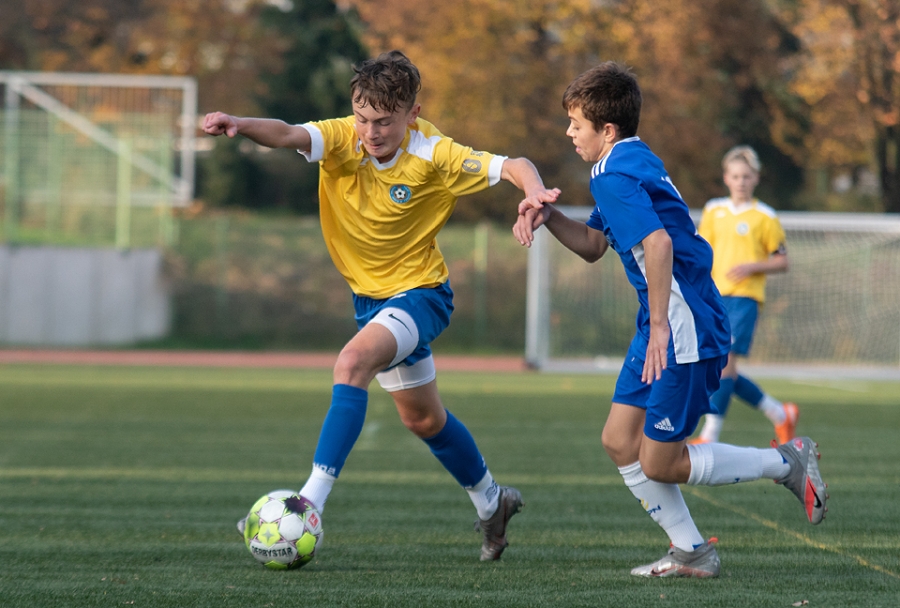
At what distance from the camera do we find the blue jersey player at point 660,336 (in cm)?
382

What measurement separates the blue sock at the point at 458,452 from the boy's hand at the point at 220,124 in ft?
4.77

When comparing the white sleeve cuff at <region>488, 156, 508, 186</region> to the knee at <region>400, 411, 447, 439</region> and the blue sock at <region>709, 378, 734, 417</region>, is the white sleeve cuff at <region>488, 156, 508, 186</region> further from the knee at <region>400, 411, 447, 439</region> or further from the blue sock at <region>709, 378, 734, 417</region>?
the blue sock at <region>709, 378, 734, 417</region>

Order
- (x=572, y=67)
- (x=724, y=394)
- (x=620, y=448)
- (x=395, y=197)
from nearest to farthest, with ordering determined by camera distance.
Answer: (x=620, y=448), (x=395, y=197), (x=724, y=394), (x=572, y=67)

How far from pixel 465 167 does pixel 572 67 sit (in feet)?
69.9

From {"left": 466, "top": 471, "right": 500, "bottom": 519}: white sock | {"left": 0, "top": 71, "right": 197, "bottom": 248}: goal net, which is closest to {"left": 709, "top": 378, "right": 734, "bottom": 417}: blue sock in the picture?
{"left": 466, "top": 471, "right": 500, "bottom": 519}: white sock

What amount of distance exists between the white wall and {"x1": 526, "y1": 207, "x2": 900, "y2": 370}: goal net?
8813mm

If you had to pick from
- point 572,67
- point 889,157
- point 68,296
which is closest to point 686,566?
point 68,296

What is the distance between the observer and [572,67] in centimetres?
2514

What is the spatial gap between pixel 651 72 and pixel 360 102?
21188mm

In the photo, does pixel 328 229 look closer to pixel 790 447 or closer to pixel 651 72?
pixel 790 447

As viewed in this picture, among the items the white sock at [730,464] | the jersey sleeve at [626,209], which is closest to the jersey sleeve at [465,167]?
the jersey sleeve at [626,209]

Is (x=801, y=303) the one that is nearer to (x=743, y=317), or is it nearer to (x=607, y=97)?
(x=743, y=317)

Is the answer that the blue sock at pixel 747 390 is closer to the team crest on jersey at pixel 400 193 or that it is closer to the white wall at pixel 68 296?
the team crest on jersey at pixel 400 193

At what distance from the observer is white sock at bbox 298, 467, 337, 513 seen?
409cm
